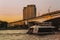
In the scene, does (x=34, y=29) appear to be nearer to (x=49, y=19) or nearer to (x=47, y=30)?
(x=47, y=30)

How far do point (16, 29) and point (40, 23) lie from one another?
357cm

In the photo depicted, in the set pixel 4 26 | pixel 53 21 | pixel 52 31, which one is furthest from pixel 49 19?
pixel 4 26

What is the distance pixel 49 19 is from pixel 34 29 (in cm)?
180

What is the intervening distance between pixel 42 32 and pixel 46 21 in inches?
42.7

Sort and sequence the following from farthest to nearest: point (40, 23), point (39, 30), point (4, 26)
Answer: point (4, 26) → point (40, 23) → point (39, 30)

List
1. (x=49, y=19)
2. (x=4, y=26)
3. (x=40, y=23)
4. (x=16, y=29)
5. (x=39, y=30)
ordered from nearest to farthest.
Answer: (x=39, y=30) → (x=40, y=23) → (x=49, y=19) → (x=4, y=26) → (x=16, y=29)

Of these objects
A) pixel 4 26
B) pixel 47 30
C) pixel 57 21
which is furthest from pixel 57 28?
pixel 4 26

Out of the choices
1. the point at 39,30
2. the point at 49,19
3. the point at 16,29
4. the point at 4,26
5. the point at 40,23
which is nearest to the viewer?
the point at 39,30

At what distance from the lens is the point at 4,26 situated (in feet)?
46.0

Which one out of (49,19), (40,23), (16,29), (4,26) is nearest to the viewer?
(40,23)

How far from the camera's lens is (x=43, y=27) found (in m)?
11.0

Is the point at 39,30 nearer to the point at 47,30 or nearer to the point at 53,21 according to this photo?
the point at 47,30

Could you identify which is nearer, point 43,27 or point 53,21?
point 43,27

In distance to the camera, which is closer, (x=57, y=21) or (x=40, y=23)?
(x=40, y=23)
